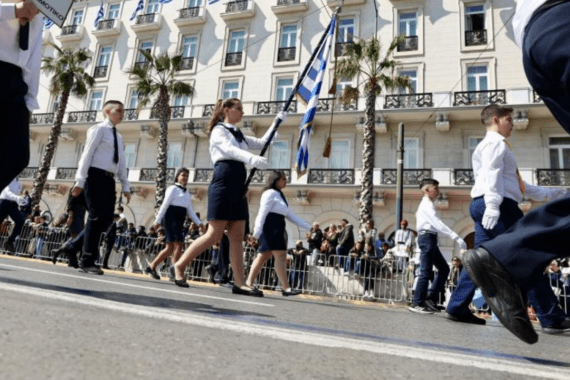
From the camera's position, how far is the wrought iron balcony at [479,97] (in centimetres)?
1872

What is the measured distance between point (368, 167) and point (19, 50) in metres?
15.0

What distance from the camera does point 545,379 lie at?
3.86 ft

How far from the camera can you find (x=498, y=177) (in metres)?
3.56

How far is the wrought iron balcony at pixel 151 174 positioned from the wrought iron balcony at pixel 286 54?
856cm

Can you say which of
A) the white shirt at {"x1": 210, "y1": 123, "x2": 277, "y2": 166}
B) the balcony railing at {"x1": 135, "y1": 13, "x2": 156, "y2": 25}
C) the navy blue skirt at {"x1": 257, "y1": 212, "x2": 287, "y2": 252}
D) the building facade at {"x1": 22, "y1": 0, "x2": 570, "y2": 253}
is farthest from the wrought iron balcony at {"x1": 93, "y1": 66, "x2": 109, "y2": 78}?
the white shirt at {"x1": 210, "y1": 123, "x2": 277, "y2": 166}

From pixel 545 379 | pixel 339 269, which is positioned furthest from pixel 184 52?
pixel 545 379

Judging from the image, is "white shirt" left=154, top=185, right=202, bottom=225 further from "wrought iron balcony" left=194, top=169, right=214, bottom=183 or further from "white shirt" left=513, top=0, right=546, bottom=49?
"wrought iron balcony" left=194, top=169, right=214, bottom=183

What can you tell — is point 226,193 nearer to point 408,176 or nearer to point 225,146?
point 225,146

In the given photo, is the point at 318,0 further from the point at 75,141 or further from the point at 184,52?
the point at 75,141

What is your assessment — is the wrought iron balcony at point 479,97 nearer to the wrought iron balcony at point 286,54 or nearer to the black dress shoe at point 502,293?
the wrought iron balcony at point 286,54

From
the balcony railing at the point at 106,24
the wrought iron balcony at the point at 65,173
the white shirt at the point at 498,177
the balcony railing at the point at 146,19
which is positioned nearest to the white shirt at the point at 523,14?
the white shirt at the point at 498,177

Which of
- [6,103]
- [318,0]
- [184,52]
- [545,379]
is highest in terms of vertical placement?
[318,0]

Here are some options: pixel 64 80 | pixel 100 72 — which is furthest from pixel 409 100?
pixel 100 72

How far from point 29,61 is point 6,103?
0.33 m
